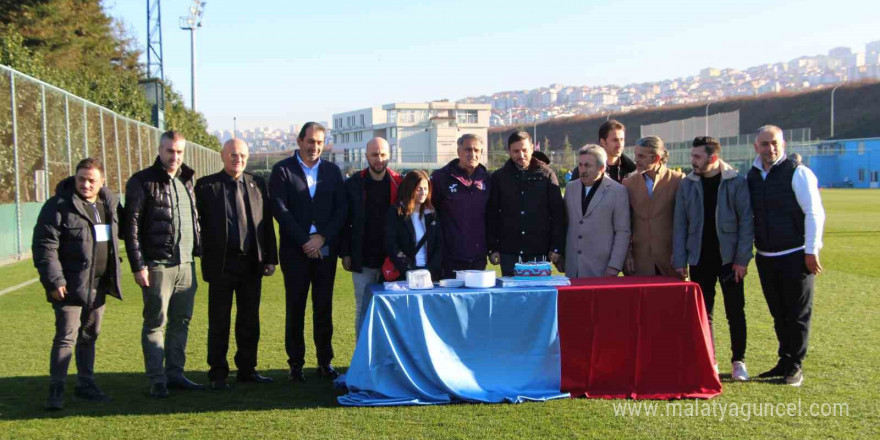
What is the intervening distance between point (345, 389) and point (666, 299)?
2.36 metres

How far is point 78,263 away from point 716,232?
4.59 m

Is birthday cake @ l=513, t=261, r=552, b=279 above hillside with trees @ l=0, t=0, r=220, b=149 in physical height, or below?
below

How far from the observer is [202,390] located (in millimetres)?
5543

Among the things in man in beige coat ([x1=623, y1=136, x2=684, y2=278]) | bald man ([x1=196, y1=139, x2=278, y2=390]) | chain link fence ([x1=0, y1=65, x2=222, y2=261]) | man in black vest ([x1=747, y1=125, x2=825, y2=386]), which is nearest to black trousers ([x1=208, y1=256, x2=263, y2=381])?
bald man ([x1=196, y1=139, x2=278, y2=390])

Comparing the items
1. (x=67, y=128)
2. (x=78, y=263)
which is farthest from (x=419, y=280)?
(x=67, y=128)

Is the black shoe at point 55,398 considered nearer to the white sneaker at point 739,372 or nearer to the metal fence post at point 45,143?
the white sneaker at point 739,372

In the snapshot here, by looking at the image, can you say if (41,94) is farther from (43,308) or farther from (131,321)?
(131,321)

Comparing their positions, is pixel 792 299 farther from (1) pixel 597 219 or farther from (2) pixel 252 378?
(2) pixel 252 378

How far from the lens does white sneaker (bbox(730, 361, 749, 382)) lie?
5609 millimetres

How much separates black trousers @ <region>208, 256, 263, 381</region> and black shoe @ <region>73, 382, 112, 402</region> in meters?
0.74

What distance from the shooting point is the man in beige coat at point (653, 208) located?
5.89m

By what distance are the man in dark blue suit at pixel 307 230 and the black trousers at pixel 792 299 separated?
336 centimetres

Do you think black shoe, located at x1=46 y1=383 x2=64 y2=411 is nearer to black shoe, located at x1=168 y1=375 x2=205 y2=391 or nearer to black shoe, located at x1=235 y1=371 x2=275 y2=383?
black shoe, located at x1=168 y1=375 x2=205 y2=391

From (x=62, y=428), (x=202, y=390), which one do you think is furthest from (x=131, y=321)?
(x=62, y=428)
